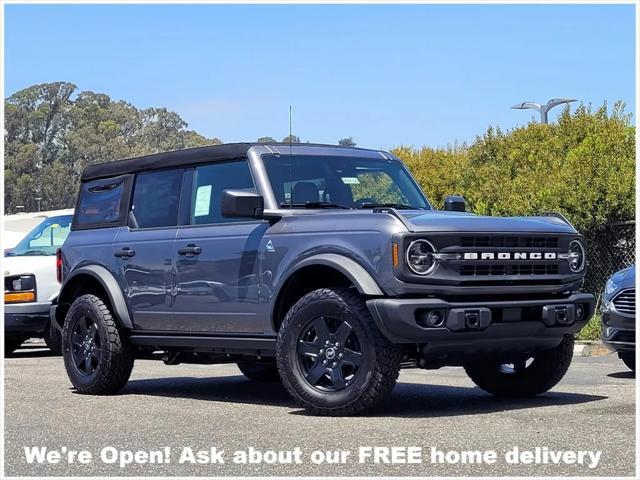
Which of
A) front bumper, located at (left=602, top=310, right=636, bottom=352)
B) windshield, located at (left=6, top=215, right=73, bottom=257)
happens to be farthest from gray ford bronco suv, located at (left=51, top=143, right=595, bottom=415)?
windshield, located at (left=6, top=215, right=73, bottom=257)

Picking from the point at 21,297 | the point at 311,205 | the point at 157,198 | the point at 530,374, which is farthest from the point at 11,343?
the point at 530,374

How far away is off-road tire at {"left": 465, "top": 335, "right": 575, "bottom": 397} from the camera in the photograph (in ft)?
31.8

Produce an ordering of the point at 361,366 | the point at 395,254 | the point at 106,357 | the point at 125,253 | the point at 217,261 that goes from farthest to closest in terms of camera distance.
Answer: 1. the point at 125,253
2. the point at 106,357
3. the point at 217,261
4. the point at 361,366
5. the point at 395,254

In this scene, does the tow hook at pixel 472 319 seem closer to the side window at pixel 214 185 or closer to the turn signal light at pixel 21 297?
the side window at pixel 214 185

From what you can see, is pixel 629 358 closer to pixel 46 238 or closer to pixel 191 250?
pixel 191 250

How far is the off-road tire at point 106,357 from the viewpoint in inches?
416

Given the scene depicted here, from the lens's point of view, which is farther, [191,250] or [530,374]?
[191,250]

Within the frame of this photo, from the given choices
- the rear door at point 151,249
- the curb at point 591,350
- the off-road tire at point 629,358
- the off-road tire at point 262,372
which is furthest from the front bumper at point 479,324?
the curb at point 591,350

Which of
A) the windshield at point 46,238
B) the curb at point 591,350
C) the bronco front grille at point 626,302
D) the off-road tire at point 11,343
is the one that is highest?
the windshield at point 46,238

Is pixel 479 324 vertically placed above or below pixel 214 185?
below

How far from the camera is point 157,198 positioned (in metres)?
10.8

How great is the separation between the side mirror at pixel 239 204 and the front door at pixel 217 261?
226 mm

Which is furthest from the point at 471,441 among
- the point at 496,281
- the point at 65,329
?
the point at 65,329

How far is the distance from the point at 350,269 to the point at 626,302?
3.82 meters
